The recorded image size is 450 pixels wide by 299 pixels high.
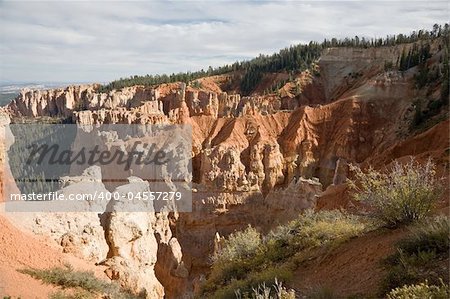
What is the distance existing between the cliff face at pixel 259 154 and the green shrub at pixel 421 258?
7246mm

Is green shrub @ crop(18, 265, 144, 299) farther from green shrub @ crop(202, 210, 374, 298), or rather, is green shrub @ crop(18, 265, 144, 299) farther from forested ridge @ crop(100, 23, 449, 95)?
forested ridge @ crop(100, 23, 449, 95)

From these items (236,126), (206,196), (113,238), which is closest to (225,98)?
(236,126)

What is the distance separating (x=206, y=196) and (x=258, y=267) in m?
20.5

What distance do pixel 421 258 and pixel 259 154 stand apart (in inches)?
1054

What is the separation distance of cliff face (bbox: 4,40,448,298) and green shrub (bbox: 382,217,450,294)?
285 inches

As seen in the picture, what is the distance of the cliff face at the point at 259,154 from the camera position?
1712 cm

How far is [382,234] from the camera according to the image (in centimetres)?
661

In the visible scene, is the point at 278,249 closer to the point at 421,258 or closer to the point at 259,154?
the point at 421,258

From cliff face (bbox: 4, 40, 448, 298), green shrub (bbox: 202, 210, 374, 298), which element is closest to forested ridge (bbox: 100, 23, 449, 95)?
cliff face (bbox: 4, 40, 448, 298)

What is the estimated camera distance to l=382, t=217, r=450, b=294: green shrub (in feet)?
15.6

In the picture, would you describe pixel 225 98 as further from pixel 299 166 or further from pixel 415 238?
pixel 415 238

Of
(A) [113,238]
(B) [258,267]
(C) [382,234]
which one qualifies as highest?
(C) [382,234]

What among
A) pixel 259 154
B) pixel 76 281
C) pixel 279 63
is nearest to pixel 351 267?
pixel 76 281

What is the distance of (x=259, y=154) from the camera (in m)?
31.8
